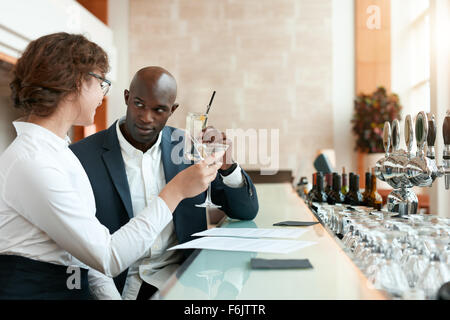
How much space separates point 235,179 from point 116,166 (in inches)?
19.2

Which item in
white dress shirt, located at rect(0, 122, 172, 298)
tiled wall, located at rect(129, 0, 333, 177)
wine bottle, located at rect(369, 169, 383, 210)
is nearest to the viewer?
white dress shirt, located at rect(0, 122, 172, 298)

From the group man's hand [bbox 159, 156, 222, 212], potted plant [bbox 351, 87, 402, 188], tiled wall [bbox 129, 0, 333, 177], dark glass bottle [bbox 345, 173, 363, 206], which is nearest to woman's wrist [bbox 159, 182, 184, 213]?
man's hand [bbox 159, 156, 222, 212]

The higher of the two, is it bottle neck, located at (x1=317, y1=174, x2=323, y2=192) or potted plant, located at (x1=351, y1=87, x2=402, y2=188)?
potted plant, located at (x1=351, y1=87, x2=402, y2=188)

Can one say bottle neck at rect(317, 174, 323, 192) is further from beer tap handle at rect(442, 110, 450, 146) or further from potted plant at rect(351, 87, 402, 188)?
potted plant at rect(351, 87, 402, 188)

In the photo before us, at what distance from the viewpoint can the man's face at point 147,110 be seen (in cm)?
178

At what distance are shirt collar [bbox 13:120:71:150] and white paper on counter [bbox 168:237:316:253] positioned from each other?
1.46 ft

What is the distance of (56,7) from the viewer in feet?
17.3

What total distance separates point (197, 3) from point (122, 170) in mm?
6276

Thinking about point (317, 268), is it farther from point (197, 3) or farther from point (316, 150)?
point (197, 3)

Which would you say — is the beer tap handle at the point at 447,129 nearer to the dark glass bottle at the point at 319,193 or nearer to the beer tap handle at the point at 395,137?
the beer tap handle at the point at 395,137

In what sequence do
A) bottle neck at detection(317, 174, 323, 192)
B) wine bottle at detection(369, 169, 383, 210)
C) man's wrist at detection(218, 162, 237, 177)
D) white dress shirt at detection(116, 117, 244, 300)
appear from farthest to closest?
bottle neck at detection(317, 174, 323, 192)
wine bottle at detection(369, 169, 383, 210)
man's wrist at detection(218, 162, 237, 177)
white dress shirt at detection(116, 117, 244, 300)

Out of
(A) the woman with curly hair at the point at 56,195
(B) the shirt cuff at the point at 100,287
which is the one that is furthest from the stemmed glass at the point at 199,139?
(B) the shirt cuff at the point at 100,287

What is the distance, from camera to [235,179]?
1886 millimetres

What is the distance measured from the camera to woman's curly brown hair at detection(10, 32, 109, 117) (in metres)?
1.28
